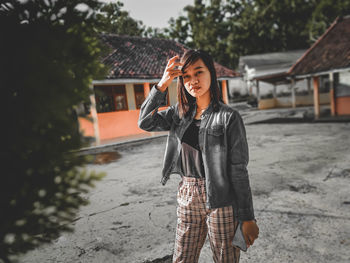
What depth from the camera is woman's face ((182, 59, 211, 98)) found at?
1691mm

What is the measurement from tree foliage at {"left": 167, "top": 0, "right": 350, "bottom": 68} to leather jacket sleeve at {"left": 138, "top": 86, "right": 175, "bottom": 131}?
32.5 meters

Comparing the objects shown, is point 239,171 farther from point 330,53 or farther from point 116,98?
point 330,53

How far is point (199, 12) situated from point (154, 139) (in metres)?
32.0

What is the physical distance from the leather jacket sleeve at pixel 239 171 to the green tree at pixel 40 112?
84 centimetres

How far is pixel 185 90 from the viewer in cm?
191

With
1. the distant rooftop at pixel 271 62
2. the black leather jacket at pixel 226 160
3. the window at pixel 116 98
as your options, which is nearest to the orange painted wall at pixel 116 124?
the window at pixel 116 98

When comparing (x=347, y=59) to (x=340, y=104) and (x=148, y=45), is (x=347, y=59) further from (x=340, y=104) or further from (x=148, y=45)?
(x=148, y=45)

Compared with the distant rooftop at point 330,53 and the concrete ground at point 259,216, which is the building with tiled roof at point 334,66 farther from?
the concrete ground at point 259,216

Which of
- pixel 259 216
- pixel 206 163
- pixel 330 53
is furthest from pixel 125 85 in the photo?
pixel 206 163

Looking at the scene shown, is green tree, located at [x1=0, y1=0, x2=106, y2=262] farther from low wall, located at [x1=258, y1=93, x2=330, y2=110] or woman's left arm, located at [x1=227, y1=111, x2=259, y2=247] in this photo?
low wall, located at [x1=258, y1=93, x2=330, y2=110]

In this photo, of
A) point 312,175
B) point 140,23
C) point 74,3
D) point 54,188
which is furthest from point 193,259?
point 140,23

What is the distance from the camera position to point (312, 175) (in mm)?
5094

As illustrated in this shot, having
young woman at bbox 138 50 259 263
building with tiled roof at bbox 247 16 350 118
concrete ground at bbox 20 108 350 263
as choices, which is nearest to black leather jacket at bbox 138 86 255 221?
young woman at bbox 138 50 259 263

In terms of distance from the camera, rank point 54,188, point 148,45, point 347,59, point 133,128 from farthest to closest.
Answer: point 148,45 < point 133,128 < point 347,59 < point 54,188
